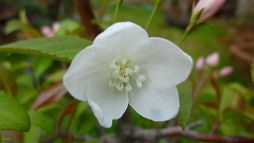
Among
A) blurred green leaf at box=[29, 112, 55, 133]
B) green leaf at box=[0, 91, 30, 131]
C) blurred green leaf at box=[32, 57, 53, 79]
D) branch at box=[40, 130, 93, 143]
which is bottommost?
blurred green leaf at box=[32, 57, 53, 79]

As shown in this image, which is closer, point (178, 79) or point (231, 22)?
point (178, 79)

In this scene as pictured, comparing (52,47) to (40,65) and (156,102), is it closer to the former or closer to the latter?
(156,102)

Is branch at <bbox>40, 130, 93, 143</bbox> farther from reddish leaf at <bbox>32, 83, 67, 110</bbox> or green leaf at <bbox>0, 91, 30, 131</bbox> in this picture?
green leaf at <bbox>0, 91, 30, 131</bbox>

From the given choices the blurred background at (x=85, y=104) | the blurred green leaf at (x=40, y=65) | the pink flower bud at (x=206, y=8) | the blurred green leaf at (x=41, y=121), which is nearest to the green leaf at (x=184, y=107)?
the blurred background at (x=85, y=104)

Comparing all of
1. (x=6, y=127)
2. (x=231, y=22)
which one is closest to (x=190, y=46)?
(x=231, y=22)

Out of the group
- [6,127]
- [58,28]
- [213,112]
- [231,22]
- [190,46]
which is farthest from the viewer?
A: [231,22]

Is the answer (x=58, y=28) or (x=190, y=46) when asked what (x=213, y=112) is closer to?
(x=58, y=28)

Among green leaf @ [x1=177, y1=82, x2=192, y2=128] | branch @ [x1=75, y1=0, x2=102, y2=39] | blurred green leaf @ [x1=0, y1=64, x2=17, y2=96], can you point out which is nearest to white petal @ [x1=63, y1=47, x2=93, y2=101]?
green leaf @ [x1=177, y1=82, x2=192, y2=128]

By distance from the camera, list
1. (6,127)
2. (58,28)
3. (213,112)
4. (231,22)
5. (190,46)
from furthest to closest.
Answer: (231,22) → (190,46) → (58,28) → (213,112) → (6,127)
